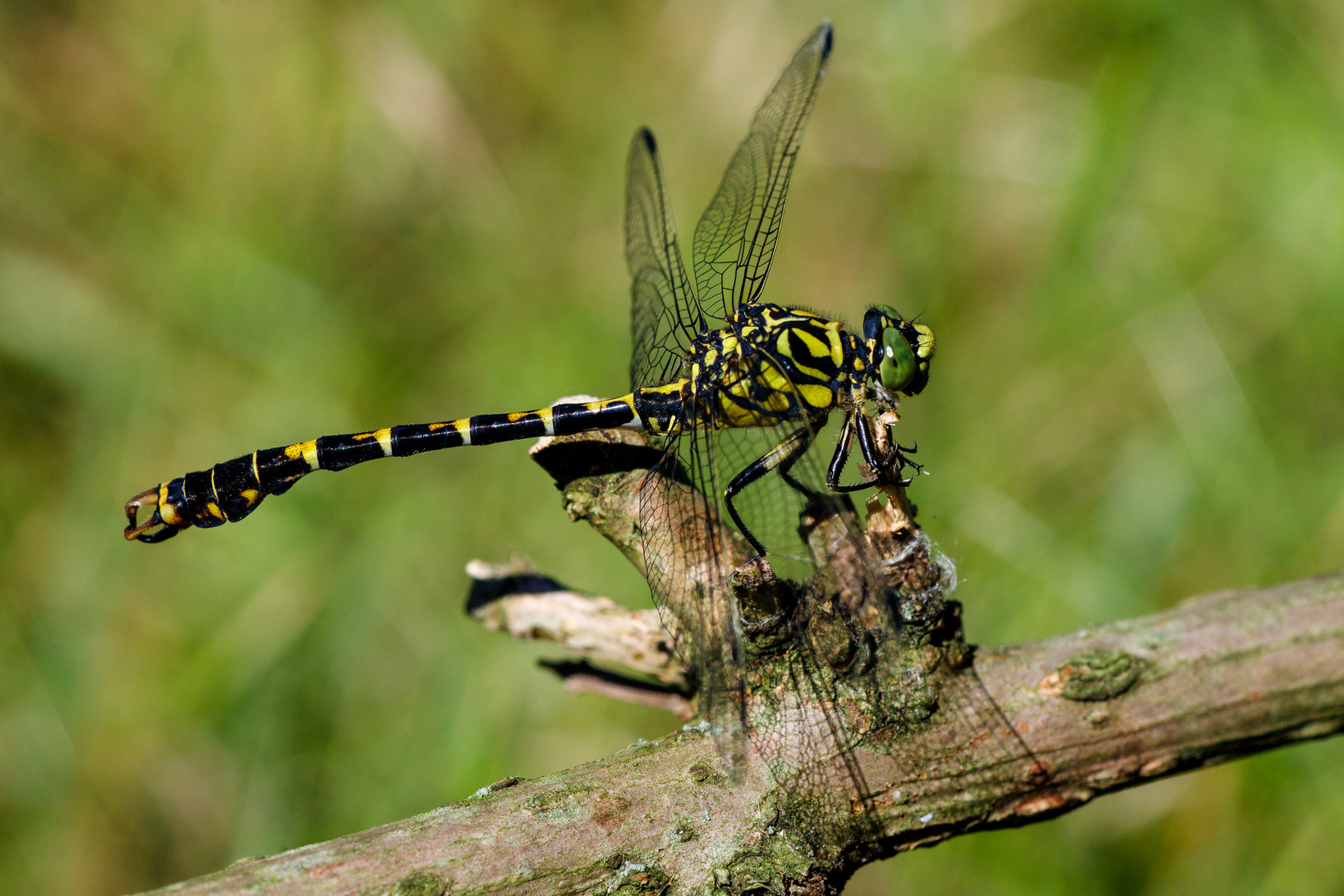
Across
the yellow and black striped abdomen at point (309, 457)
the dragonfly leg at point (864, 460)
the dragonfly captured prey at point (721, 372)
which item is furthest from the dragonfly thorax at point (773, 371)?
the yellow and black striped abdomen at point (309, 457)

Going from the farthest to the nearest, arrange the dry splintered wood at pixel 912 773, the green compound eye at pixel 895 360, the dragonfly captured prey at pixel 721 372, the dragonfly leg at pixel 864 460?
the green compound eye at pixel 895 360 < the dragonfly captured prey at pixel 721 372 < the dragonfly leg at pixel 864 460 < the dry splintered wood at pixel 912 773

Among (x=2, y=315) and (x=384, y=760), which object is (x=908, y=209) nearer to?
(x=384, y=760)

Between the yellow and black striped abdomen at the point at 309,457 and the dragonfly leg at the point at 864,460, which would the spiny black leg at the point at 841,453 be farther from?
the yellow and black striped abdomen at the point at 309,457

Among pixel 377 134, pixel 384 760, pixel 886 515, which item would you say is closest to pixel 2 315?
pixel 377 134

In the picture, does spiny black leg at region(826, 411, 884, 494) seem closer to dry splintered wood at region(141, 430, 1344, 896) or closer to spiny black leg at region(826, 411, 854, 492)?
spiny black leg at region(826, 411, 854, 492)

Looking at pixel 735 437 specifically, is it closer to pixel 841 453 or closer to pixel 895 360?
pixel 841 453

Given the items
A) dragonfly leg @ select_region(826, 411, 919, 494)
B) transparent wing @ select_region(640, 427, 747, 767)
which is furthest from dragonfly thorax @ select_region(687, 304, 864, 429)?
transparent wing @ select_region(640, 427, 747, 767)
